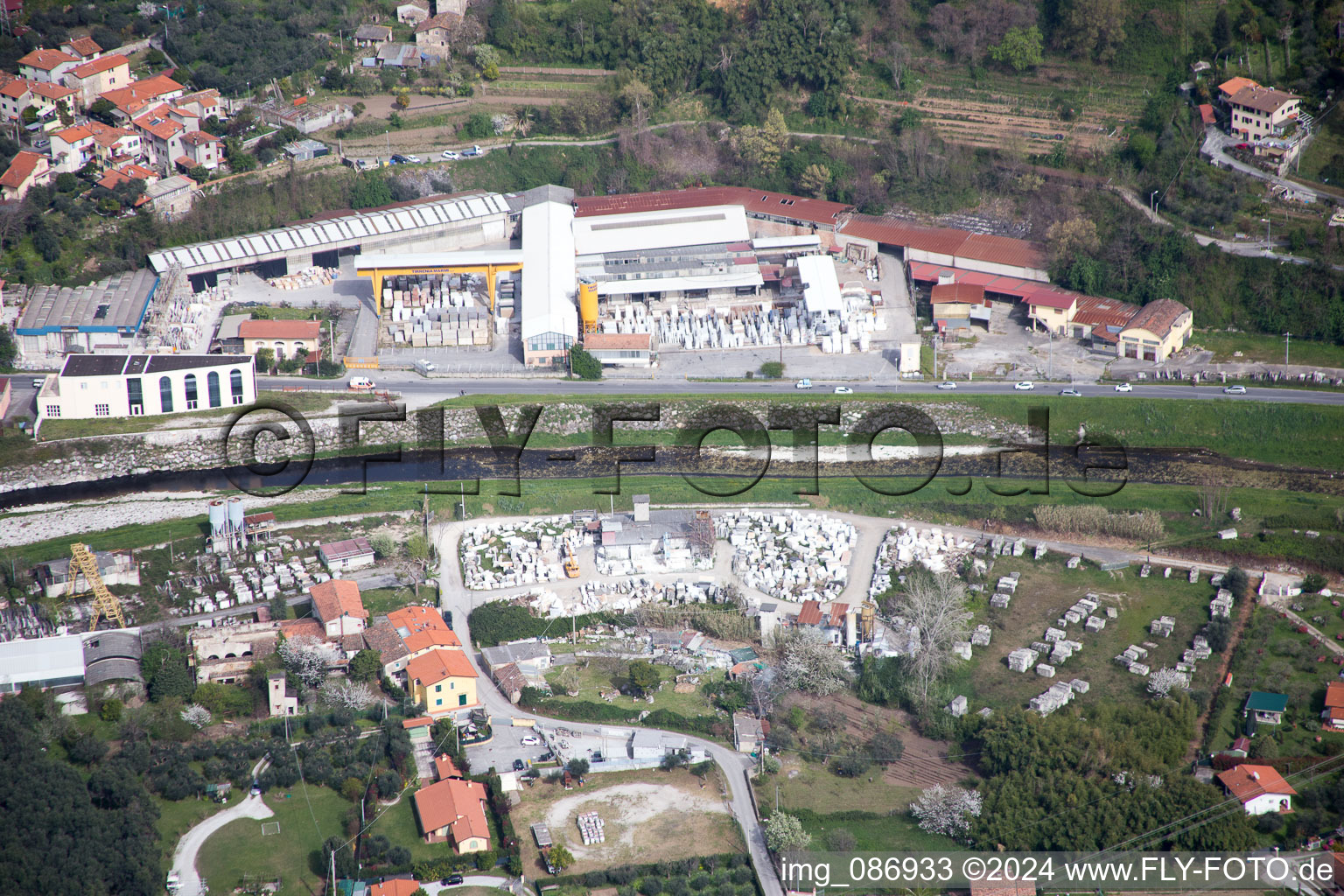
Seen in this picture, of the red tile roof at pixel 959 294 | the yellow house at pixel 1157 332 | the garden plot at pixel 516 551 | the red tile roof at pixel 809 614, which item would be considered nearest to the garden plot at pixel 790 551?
the red tile roof at pixel 809 614

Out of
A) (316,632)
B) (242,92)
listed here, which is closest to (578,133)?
(242,92)

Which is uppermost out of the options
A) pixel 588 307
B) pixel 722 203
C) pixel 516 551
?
pixel 722 203

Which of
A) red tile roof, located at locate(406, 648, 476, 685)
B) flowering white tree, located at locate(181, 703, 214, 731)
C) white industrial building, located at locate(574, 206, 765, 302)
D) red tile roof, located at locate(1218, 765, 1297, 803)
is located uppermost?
white industrial building, located at locate(574, 206, 765, 302)

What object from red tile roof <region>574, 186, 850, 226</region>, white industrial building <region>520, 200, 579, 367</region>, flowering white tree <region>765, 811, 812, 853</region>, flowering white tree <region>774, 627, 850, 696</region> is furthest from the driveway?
red tile roof <region>574, 186, 850, 226</region>

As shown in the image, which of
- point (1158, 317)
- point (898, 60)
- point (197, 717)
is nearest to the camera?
point (197, 717)

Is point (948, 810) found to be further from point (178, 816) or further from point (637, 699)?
point (178, 816)

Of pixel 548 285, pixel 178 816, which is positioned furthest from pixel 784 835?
pixel 548 285

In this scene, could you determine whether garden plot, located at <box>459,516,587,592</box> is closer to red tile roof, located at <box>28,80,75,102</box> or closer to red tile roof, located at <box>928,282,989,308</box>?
red tile roof, located at <box>928,282,989,308</box>

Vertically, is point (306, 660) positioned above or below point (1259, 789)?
above

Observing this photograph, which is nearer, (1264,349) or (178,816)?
(178,816)
